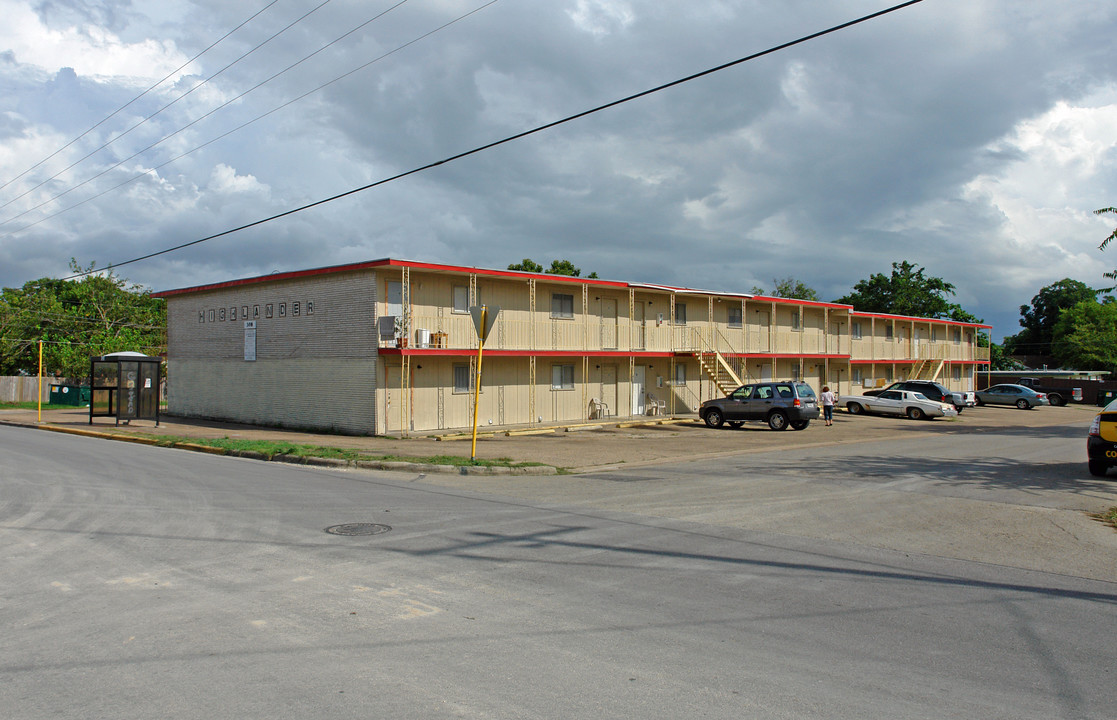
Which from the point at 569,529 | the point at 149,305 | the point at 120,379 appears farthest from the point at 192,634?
the point at 149,305

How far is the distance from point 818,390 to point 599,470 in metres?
30.8

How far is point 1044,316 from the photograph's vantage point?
113812mm

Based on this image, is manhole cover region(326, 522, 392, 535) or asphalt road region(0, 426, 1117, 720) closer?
asphalt road region(0, 426, 1117, 720)

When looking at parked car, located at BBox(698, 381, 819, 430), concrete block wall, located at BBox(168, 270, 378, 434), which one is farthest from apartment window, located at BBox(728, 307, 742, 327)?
concrete block wall, located at BBox(168, 270, 378, 434)

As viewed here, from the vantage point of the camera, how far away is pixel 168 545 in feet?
27.1

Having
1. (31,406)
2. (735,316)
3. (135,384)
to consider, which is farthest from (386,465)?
(31,406)

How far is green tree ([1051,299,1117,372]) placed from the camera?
260 ft

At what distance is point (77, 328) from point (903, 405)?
54866 mm

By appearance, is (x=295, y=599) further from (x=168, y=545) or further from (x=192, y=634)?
(x=168, y=545)

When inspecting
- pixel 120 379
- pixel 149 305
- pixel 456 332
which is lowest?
pixel 120 379

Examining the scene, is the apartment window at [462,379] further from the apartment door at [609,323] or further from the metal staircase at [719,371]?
the metal staircase at [719,371]

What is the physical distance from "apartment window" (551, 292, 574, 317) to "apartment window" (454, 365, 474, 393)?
4.79 m

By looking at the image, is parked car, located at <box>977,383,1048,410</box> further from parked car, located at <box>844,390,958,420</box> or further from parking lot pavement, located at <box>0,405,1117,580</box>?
parking lot pavement, located at <box>0,405,1117,580</box>

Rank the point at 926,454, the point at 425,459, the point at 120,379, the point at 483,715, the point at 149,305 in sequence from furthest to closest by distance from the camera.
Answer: the point at 149,305 < the point at 120,379 < the point at 926,454 < the point at 425,459 < the point at 483,715
